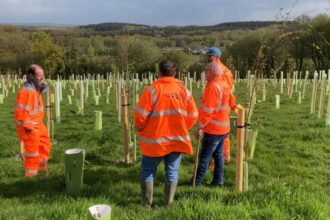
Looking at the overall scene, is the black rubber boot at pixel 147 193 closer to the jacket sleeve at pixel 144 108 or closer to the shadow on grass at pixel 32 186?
the jacket sleeve at pixel 144 108

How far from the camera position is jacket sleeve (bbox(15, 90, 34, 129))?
23.3ft


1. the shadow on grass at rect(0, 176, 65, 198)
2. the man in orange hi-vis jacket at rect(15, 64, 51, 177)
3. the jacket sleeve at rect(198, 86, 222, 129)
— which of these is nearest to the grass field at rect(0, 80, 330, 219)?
the shadow on grass at rect(0, 176, 65, 198)

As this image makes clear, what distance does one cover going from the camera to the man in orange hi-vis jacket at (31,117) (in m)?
7.12

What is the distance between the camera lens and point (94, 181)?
7.02 metres

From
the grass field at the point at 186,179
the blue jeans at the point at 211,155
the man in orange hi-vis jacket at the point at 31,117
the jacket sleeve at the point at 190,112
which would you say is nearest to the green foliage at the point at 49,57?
the grass field at the point at 186,179

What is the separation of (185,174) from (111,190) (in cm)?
154

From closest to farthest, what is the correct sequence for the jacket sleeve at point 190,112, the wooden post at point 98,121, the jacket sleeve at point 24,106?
the jacket sleeve at point 190,112 → the jacket sleeve at point 24,106 → the wooden post at point 98,121

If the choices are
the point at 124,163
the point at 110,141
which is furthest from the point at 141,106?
the point at 110,141

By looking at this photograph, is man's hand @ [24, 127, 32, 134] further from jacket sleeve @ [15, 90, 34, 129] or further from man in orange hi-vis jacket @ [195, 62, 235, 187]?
man in orange hi-vis jacket @ [195, 62, 235, 187]

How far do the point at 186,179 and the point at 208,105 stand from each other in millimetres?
1514

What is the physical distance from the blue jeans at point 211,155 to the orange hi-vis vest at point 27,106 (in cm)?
280

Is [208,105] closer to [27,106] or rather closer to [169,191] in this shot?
[169,191]

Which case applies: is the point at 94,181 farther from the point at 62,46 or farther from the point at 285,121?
the point at 62,46

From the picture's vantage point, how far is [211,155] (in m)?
6.54
